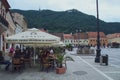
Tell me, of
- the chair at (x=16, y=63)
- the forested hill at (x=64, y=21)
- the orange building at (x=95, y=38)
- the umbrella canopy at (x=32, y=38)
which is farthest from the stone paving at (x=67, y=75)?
the orange building at (x=95, y=38)

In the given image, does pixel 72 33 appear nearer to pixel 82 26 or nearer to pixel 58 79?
pixel 82 26

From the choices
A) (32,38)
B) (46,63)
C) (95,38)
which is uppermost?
(95,38)

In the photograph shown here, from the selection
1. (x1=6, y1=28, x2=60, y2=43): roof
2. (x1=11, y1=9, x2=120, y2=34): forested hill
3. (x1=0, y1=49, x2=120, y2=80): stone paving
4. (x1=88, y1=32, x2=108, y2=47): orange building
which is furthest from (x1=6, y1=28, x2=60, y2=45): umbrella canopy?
(x1=88, y1=32, x2=108, y2=47): orange building

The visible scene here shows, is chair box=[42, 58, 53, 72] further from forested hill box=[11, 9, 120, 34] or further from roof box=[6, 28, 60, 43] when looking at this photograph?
forested hill box=[11, 9, 120, 34]

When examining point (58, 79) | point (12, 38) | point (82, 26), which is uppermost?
point (82, 26)

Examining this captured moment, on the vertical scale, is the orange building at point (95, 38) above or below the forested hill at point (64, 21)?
below

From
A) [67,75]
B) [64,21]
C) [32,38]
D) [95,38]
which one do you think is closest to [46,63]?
[32,38]

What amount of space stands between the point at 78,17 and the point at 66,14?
293 inches

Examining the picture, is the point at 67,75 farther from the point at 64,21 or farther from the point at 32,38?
the point at 64,21

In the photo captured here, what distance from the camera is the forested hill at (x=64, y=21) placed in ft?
366

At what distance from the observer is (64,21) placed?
13812cm

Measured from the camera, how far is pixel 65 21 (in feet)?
458

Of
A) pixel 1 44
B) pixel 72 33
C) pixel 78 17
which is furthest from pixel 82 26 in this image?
pixel 1 44

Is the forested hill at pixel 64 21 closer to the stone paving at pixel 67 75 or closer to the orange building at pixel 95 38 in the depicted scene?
the orange building at pixel 95 38
